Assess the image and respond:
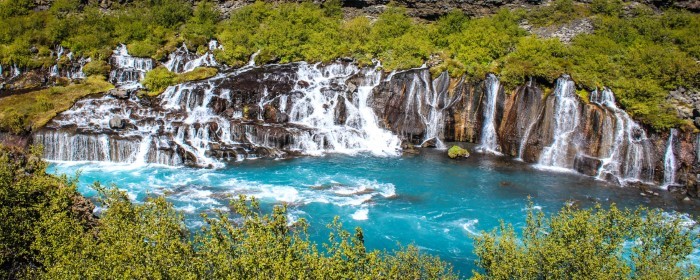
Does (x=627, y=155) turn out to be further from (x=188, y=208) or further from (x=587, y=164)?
(x=188, y=208)

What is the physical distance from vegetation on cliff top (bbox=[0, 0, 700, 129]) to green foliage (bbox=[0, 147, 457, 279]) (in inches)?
1456

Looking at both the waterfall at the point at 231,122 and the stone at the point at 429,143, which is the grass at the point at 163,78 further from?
the stone at the point at 429,143

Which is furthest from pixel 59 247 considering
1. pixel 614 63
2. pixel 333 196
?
pixel 614 63

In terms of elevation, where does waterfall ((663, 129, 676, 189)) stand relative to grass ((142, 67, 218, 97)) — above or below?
below

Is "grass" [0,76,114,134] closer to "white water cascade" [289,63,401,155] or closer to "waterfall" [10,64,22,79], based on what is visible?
"waterfall" [10,64,22,79]

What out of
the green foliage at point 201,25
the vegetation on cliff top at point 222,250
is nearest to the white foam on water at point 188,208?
the vegetation on cliff top at point 222,250

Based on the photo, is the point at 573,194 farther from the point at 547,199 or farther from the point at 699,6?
the point at 699,6

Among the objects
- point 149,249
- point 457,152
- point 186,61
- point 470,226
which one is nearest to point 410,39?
point 457,152

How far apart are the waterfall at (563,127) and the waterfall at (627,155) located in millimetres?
3312

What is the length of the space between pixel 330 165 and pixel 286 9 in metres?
36.1

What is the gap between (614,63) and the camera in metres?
51.5

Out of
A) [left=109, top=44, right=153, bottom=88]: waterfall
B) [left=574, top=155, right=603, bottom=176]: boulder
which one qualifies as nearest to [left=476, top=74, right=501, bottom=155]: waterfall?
[left=574, top=155, right=603, bottom=176]: boulder

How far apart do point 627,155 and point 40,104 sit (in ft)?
192

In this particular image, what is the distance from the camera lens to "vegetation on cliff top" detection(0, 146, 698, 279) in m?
16.8
